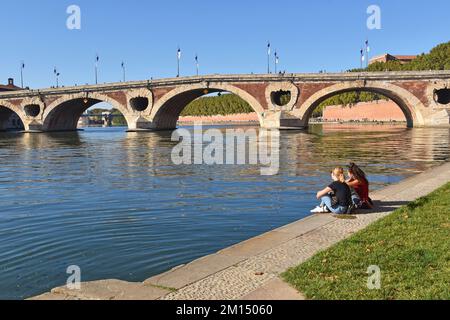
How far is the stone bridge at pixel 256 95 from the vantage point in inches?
2527

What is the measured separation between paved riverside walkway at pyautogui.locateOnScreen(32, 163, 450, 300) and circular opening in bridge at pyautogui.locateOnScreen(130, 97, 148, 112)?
233 feet

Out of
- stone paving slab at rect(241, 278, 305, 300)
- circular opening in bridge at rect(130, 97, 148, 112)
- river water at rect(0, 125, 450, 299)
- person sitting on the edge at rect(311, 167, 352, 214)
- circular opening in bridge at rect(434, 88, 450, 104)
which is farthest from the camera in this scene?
circular opening in bridge at rect(130, 97, 148, 112)

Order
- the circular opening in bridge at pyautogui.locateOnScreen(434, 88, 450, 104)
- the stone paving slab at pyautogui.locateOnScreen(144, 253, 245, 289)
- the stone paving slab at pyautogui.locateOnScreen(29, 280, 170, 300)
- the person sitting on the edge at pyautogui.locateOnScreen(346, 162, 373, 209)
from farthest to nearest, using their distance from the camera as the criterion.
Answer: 1. the circular opening in bridge at pyautogui.locateOnScreen(434, 88, 450, 104)
2. the person sitting on the edge at pyautogui.locateOnScreen(346, 162, 373, 209)
3. the stone paving slab at pyautogui.locateOnScreen(144, 253, 245, 289)
4. the stone paving slab at pyautogui.locateOnScreen(29, 280, 170, 300)


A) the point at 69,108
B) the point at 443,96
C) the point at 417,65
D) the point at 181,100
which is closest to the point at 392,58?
the point at 417,65

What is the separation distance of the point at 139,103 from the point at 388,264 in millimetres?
76455

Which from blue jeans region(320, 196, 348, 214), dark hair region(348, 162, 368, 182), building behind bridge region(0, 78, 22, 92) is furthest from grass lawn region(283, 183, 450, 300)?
building behind bridge region(0, 78, 22, 92)

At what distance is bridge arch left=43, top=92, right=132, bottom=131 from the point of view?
79.1 metres

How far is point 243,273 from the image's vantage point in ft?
21.6

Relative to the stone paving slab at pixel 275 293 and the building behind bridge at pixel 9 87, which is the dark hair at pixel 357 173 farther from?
the building behind bridge at pixel 9 87

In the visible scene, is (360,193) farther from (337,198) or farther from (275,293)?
(275,293)

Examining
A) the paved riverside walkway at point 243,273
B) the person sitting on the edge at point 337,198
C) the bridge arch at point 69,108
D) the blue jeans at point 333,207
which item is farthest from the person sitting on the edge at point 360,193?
the bridge arch at point 69,108

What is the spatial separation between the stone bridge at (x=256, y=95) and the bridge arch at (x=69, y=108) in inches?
6.5

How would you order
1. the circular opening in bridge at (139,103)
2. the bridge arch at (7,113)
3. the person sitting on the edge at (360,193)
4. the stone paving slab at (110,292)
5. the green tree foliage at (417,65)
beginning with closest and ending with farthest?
the stone paving slab at (110,292), the person sitting on the edge at (360,193), the circular opening in bridge at (139,103), the bridge arch at (7,113), the green tree foliage at (417,65)

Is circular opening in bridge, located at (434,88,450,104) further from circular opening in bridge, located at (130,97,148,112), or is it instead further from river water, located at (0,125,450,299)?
river water, located at (0,125,450,299)
